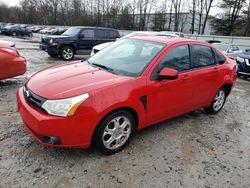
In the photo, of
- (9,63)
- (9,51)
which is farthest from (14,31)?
(9,63)

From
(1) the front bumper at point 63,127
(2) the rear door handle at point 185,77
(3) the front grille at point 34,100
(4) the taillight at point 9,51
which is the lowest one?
(1) the front bumper at point 63,127

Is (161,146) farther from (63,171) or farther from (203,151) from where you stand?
(63,171)

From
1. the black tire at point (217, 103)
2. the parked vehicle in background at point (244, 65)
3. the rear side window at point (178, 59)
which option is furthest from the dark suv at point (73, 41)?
the rear side window at point (178, 59)

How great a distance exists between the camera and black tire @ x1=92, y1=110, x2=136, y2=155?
2943mm

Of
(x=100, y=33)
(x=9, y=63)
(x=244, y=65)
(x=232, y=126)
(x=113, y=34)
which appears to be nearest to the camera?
(x=232, y=126)

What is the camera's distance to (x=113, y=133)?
313cm

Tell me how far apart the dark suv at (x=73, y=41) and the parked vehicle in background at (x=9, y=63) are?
5.36 metres

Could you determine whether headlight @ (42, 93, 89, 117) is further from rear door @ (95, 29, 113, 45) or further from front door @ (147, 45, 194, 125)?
rear door @ (95, 29, 113, 45)

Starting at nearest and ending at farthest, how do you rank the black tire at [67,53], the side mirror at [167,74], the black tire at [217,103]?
the side mirror at [167,74], the black tire at [217,103], the black tire at [67,53]

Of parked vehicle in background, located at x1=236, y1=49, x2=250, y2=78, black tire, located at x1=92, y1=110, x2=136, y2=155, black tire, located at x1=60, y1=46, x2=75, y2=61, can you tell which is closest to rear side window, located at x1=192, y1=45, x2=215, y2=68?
black tire, located at x1=92, y1=110, x2=136, y2=155

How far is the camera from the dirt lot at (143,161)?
2.71 m

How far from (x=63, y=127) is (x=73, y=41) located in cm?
932

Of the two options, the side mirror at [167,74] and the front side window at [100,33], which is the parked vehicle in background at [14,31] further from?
the side mirror at [167,74]

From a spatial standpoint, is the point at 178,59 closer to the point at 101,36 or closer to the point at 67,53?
the point at 67,53
